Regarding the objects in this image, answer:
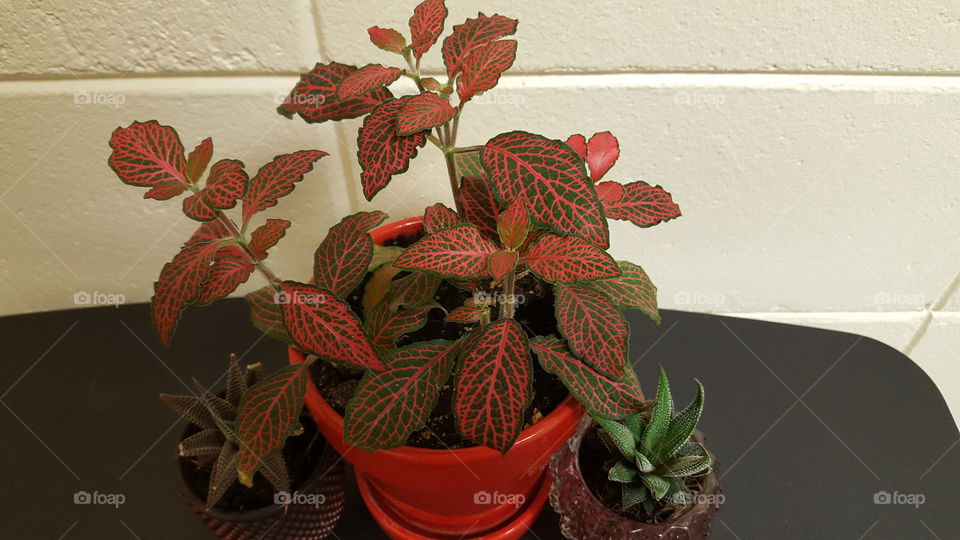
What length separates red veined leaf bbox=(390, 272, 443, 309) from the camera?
2.49 ft

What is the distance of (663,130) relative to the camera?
108cm

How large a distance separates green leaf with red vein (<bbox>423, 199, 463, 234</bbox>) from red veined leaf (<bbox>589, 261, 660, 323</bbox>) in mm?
184

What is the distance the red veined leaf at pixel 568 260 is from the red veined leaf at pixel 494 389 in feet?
0.25

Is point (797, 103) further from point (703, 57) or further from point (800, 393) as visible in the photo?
point (800, 393)

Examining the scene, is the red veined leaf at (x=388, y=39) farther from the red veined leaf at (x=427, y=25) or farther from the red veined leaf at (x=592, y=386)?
the red veined leaf at (x=592, y=386)

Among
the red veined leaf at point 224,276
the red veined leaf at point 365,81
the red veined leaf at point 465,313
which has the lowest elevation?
the red veined leaf at point 465,313

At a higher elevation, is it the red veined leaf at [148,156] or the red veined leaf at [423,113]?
the red veined leaf at [423,113]

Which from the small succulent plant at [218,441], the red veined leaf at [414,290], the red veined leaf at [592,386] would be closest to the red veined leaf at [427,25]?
the red veined leaf at [414,290]

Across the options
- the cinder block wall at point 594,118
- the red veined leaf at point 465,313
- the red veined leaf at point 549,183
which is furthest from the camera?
the cinder block wall at point 594,118

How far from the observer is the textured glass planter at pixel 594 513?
2.61 ft

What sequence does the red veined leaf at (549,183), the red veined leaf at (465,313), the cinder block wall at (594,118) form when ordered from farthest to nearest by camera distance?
the cinder block wall at (594,118), the red veined leaf at (465,313), the red veined leaf at (549,183)

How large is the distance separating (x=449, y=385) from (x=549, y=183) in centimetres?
34

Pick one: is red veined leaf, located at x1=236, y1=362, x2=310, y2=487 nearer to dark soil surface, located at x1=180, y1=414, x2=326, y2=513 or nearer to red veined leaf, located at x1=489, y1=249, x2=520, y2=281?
dark soil surface, located at x1=180, y1=414, x2=326, y2=513

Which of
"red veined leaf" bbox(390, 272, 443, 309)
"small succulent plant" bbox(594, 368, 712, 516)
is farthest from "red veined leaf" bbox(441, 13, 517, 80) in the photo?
"small succulent plant" bbox(594, 368, 712, 516)
